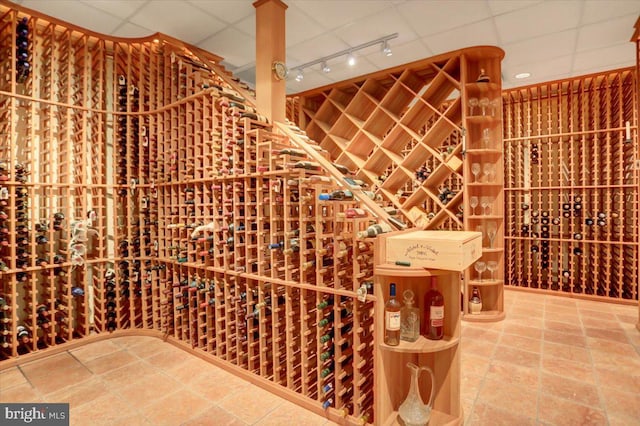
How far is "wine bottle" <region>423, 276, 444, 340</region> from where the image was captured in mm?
1943

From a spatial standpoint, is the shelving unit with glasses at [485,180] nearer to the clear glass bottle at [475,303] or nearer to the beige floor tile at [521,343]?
the clear glass bottle at [475,303]

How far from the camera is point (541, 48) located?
3.75 meters

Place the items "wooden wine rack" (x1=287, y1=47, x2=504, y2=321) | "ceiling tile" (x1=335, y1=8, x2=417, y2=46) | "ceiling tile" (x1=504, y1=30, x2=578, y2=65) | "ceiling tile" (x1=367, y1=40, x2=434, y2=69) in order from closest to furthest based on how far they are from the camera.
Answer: "ceiling tile" (x1=335, y1=8, x2=417, y2=46), "ceiling tile" (x1=504, y1=30, x2=578, y2=65), "ceiling tile" (x1=367, y1=40, x2=434, y2=69), "wooden wine rack" (x1=287, y1=47, x2=504, y2=321)

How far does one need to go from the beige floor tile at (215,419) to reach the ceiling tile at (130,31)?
11.2 ft

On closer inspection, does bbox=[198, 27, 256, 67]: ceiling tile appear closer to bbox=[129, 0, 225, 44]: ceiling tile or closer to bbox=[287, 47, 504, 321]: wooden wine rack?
bbox=[129, 0, 225, 44]: ceiling tile

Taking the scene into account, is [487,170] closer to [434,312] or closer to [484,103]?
[484,103]

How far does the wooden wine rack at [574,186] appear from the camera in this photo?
15.4 ft

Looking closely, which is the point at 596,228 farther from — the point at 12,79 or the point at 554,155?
the point at 12,79

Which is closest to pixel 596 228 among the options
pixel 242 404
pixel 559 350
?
pixel 559 350

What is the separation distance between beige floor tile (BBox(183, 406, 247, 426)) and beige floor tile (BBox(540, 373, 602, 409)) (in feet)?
7.16

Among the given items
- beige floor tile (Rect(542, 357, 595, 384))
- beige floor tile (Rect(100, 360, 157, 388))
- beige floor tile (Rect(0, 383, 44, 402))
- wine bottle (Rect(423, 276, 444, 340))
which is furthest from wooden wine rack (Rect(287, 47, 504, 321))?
beige floor tile (Rect(0, 383, 44, 402))

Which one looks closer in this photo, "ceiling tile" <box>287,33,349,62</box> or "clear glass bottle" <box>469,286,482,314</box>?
"ceiling tile" <box>287,33,349,62</box>

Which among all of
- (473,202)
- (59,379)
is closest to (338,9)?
(473,202)

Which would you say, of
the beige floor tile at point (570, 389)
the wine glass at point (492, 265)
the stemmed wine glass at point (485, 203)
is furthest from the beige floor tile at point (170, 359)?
the stemmed wine glass at point (485, 203)
